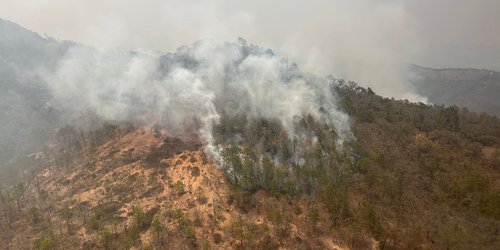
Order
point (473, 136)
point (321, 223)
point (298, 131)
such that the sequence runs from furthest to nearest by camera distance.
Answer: point (473, 136)
point (298, 131)
point (321, 223)

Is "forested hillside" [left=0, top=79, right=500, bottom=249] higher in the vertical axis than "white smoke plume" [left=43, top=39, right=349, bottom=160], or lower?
lower

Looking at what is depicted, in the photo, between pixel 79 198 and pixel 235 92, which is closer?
pixel 79 198

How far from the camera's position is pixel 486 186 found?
117 meters

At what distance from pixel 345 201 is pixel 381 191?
586 inches

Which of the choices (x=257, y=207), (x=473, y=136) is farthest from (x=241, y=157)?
(x=473, y=136)

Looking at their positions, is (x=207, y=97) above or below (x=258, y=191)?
above

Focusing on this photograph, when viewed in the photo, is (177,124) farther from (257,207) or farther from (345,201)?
(345,201)

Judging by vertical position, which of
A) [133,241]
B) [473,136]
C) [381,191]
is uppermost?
[473,136]

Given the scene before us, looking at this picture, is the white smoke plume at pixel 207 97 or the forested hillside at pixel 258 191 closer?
the forested hillside at pixel 258 191

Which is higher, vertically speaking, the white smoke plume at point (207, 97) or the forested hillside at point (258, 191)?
the white smoke plume at point (207, 97)

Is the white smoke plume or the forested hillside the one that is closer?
the forested hillside

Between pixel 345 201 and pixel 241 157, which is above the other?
pixel 241 157

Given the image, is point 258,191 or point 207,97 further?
point 207,97

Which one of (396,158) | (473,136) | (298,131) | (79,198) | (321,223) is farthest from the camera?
(473,136)
